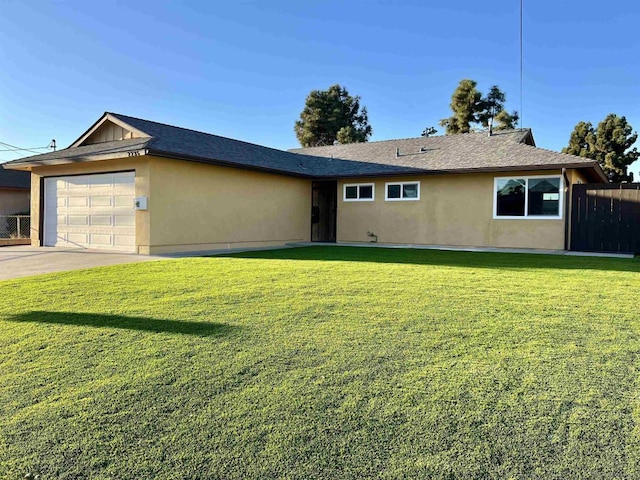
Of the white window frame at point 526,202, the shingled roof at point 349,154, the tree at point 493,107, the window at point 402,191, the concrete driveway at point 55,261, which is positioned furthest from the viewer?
the tree at point 493,107

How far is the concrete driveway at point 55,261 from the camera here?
8875mm

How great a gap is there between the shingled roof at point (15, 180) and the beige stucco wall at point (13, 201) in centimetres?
35

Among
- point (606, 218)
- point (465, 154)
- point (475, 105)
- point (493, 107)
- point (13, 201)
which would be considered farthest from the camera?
point (493, 107)

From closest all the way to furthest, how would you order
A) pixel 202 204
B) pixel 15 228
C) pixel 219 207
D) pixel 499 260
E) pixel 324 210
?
1. pixel 499 260
2. pixel 202 204
3. pixel 219 207
4. pixel 15 228
5. pixel 324 210

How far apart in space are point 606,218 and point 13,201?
27.7 meters

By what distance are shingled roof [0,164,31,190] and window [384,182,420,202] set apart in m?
20.0

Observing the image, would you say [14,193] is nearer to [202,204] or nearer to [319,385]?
[202,204]

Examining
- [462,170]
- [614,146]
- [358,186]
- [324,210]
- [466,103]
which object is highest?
[466,103]

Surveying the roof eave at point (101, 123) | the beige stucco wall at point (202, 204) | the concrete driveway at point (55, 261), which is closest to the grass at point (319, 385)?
the concrete driveway at point (55, 261)

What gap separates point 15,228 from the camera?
1884 cm

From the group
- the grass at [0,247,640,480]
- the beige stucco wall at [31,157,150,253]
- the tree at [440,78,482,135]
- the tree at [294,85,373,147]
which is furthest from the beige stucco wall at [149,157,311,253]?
the tree at [294,85,373,147]

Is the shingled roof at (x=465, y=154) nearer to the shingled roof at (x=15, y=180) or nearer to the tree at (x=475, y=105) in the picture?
the shingled roof at (x=15, y=180)

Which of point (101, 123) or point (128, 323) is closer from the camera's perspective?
point (128, 323)

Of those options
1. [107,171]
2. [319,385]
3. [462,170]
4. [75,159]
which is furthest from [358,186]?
A: [319,385]
